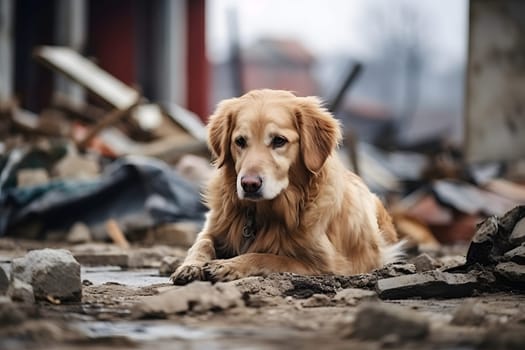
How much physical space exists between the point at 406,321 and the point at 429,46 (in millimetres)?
52659

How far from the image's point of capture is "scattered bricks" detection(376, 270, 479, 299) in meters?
5.03

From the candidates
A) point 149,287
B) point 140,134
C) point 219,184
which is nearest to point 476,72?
point 140,134

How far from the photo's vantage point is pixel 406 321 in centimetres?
341

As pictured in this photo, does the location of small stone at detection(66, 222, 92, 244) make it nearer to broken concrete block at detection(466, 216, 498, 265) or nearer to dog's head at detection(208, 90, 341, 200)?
dog's head at detection(208, 90, 341, 200)

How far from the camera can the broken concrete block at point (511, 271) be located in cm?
542

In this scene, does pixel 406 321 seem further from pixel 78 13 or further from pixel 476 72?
pixel 78 13

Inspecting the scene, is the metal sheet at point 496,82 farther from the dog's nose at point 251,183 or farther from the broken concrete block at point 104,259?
the dog's nose at point 251,183

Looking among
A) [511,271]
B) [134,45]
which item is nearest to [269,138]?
[511,271]

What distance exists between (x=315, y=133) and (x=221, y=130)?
0.59m

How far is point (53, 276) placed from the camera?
4633 millimetres

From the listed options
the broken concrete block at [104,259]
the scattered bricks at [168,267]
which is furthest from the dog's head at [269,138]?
the broken concrete block at [104,259]

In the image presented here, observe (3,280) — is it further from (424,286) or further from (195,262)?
(424,286)

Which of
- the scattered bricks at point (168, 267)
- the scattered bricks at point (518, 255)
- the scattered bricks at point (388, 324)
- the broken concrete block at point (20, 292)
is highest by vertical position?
the scattered bricks at point (388, 324)

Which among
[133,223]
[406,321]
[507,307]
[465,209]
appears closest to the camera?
[406,321]
